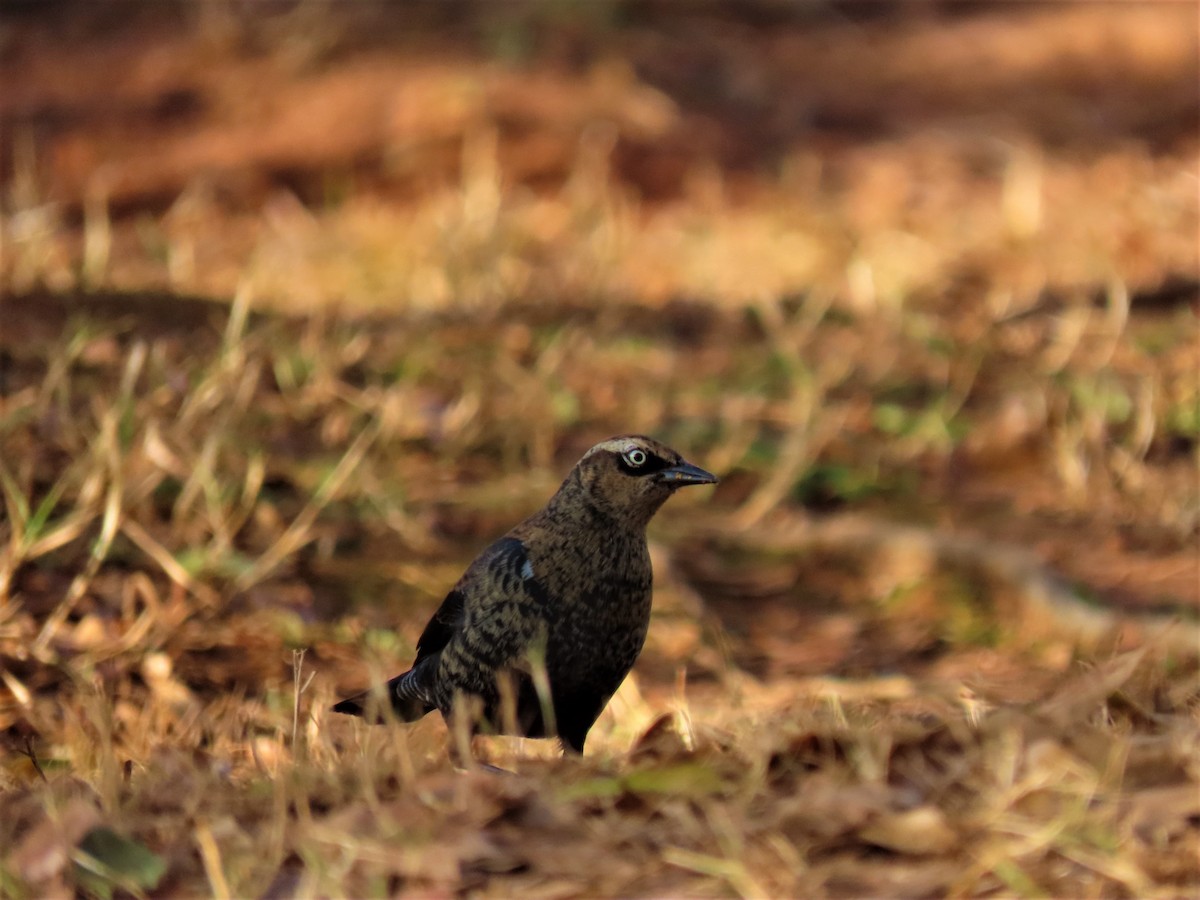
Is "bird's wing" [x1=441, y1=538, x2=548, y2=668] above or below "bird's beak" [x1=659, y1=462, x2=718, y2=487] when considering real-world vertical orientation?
below

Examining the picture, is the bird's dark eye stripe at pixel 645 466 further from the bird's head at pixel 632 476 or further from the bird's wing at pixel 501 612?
the bird's wing at pixel 501 612

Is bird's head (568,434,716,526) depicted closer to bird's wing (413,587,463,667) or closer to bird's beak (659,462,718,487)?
bird's beak (659,462,718,487)

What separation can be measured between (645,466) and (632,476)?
36 mm

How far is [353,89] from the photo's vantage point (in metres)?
10.5

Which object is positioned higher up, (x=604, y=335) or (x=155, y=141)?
(x=155, y=141)

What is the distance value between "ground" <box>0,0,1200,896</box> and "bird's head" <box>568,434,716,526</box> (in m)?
0.49

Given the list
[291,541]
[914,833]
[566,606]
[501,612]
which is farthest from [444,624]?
[914,833]

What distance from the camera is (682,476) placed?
3.96 metres

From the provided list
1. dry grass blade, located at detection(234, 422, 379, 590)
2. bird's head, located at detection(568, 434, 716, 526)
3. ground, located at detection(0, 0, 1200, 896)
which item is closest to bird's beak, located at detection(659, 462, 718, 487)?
bird's head, located at detection(568, 434, 716, 526)

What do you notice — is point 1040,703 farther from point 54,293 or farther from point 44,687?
point 54,293

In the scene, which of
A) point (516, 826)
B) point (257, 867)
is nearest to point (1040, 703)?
point (516, 826)

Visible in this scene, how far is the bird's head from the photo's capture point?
3949mm

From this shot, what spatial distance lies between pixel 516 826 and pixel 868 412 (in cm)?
438

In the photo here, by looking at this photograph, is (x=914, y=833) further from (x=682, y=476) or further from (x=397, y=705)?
(x=397, y=705)
